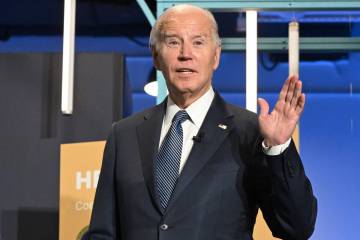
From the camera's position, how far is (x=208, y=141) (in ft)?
4.66

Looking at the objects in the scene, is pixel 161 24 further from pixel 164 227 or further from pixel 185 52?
pixel 164 227

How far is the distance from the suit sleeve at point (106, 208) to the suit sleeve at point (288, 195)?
1.23 feet

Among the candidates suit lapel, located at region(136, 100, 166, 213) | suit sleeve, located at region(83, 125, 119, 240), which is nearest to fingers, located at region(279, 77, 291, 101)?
suit lapel, located at region(136, 100, 166, 213)

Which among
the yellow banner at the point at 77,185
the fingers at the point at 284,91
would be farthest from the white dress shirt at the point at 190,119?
the yellow banner at the point at 77,185

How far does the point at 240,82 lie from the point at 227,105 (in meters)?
2.89

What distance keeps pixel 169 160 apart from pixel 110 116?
262cm

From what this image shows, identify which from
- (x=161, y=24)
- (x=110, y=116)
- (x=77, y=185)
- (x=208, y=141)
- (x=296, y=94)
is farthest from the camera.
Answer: (x=110, y=116)

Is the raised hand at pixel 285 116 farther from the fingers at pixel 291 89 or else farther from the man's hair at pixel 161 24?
the man's hair at pixel 161 24

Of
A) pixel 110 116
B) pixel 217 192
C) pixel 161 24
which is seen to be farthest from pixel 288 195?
pixel 110 116

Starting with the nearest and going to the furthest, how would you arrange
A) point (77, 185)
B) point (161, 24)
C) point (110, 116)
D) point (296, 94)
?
point (296, 94) → point (161, 24) → point (77, 185) → point (110, 116)

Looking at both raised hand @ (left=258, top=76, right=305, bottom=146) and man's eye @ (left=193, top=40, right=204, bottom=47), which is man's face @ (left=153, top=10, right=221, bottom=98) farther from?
raised hand @ (left=258, top=76, right=305, bottom=146)

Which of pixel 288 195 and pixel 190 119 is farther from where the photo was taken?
pixel 190 119

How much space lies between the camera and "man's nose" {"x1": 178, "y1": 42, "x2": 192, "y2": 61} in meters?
1.43

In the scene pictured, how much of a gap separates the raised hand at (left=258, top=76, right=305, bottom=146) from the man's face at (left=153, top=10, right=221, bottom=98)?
0.20 meters
